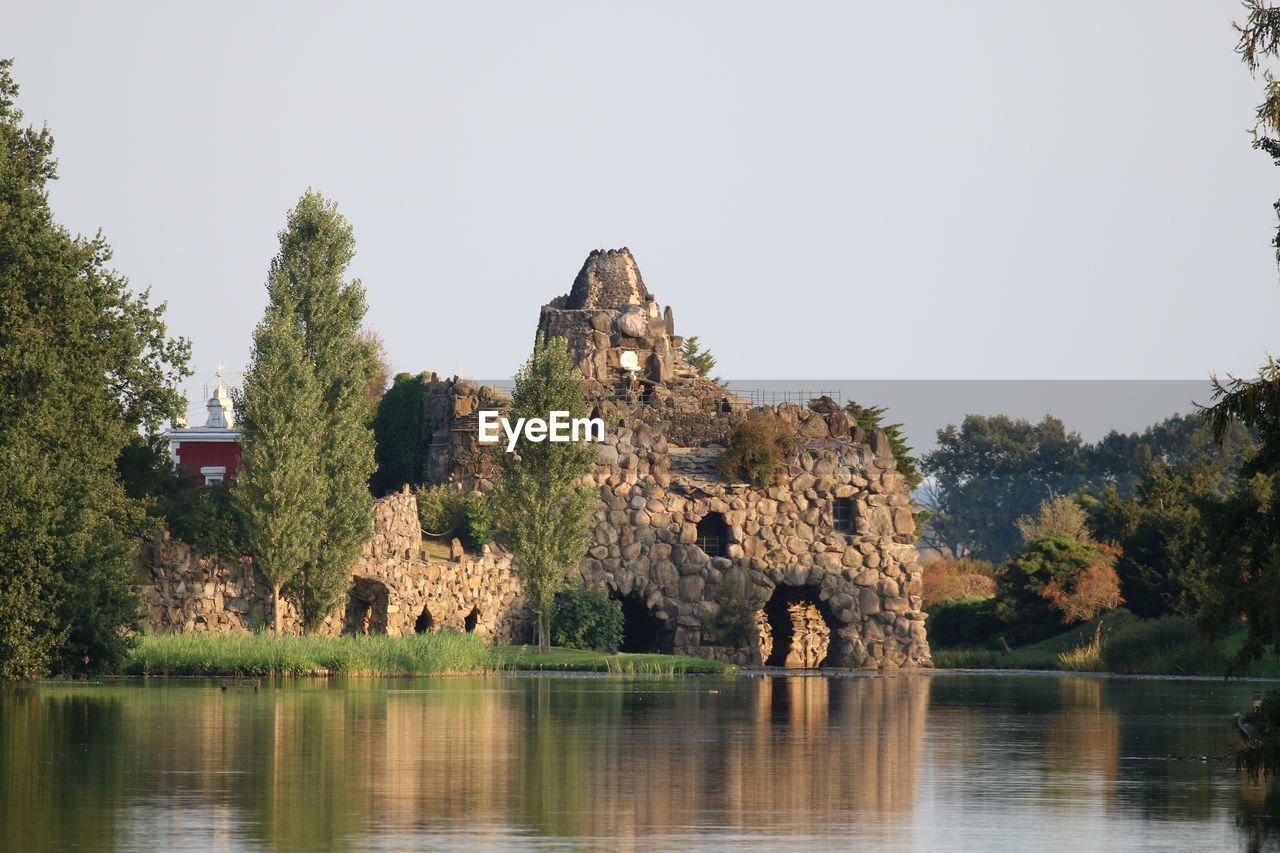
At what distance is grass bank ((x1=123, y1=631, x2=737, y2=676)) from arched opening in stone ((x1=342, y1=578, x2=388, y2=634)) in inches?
166

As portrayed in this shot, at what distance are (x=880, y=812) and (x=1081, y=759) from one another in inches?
241

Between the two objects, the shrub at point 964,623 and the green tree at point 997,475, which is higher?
the green tree at point 997,475

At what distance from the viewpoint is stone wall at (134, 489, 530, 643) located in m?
45.1

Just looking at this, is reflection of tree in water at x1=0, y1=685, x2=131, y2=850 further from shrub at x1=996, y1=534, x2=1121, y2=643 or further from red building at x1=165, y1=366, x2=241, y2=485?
red building at x1=165, y1=366, x2=241, y2=485

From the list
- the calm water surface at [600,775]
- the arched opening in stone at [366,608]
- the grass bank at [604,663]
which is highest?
the arched opening in stone at [366,608]

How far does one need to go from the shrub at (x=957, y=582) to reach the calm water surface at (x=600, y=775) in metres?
39.8

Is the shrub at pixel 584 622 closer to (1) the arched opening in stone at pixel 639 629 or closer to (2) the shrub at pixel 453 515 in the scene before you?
(1) the arched opening in stone at pixel 639 629

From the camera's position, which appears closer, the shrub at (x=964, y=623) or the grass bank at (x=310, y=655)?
the grass bank at (x=310, y=655)

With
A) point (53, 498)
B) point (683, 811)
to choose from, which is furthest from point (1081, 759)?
point (53, 498)

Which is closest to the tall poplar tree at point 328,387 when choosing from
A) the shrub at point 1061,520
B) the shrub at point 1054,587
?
the shrub at point 1054,587

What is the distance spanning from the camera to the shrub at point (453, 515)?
54375mm

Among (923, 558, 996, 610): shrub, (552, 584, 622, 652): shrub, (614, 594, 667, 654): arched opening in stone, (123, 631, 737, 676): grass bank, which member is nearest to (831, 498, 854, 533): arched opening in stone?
(614, 594, 667, 654): arched opening in stone

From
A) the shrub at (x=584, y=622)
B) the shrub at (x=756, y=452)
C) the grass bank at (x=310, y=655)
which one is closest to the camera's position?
the grass bank at (x=310, y=655)

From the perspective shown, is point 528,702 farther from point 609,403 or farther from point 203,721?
point 609,403
